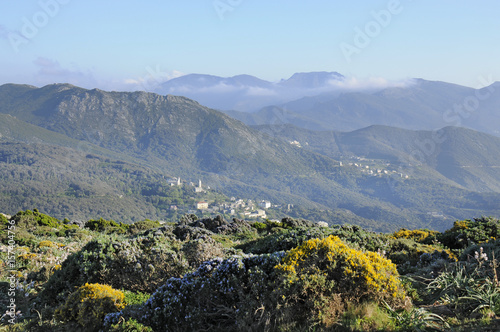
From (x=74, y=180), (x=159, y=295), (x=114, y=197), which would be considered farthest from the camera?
(x=74, y=180)

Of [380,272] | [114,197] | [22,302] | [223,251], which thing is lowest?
[114,197]

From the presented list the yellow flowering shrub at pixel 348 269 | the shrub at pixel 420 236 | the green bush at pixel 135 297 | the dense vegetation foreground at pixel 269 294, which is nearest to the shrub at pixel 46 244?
the dense vegetation foreground at pixel 269 294

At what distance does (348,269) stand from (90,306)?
4702 millimetres

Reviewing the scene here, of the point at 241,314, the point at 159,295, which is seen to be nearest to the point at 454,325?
the point at 241,314

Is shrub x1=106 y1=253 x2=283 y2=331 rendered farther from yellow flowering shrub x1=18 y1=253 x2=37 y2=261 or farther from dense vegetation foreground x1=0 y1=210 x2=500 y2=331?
yellow flowering shrub x1=18 y1=253 x2=37 y2=261

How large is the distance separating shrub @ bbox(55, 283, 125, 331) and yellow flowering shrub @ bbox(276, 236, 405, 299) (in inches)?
129

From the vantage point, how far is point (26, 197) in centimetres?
11681

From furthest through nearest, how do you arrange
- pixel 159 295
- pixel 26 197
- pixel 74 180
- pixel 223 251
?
pixel 74 180
pixel 26 197
pixel 223 251
pixel 159 295

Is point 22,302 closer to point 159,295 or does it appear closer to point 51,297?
point 51,297

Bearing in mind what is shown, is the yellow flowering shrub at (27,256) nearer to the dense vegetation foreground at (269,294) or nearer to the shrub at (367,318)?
the dense vegetation foreground at (269,294)

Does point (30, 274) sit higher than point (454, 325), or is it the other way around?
point (454, 325)

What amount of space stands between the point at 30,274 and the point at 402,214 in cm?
18575

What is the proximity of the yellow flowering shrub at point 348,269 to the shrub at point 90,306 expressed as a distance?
327cm

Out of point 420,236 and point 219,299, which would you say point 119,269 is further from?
point 420,236
